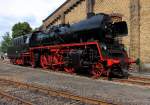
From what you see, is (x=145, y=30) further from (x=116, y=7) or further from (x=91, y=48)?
(x=91, y=48)

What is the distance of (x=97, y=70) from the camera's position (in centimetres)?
1852

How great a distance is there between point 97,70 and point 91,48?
49.0 inches

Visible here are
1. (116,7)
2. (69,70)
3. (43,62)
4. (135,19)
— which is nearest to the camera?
(69,70)

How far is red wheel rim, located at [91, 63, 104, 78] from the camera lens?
59.2 ft

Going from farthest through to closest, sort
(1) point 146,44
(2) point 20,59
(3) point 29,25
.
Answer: (3) point 29,25 → (2) point 20,59 → (1) point 146,44

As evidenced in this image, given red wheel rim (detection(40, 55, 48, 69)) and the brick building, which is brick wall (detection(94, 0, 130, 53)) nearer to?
the brick building

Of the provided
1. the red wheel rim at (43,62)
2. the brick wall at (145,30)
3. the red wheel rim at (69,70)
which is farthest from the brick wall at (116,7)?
the red wheel rim at (43,62)

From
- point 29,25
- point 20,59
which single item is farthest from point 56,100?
point 29,25

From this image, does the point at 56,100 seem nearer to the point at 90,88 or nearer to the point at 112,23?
the point at 90,88

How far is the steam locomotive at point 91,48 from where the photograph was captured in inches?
704

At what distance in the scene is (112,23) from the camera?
61.3 feet

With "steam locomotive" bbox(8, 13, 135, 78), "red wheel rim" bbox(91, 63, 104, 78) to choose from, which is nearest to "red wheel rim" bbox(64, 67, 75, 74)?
"steam locomotive" bbox(8, 13, 135, 78)

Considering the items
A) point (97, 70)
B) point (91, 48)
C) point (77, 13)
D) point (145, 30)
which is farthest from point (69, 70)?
point (77, 13)

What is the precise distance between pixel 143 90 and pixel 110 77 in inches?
198
